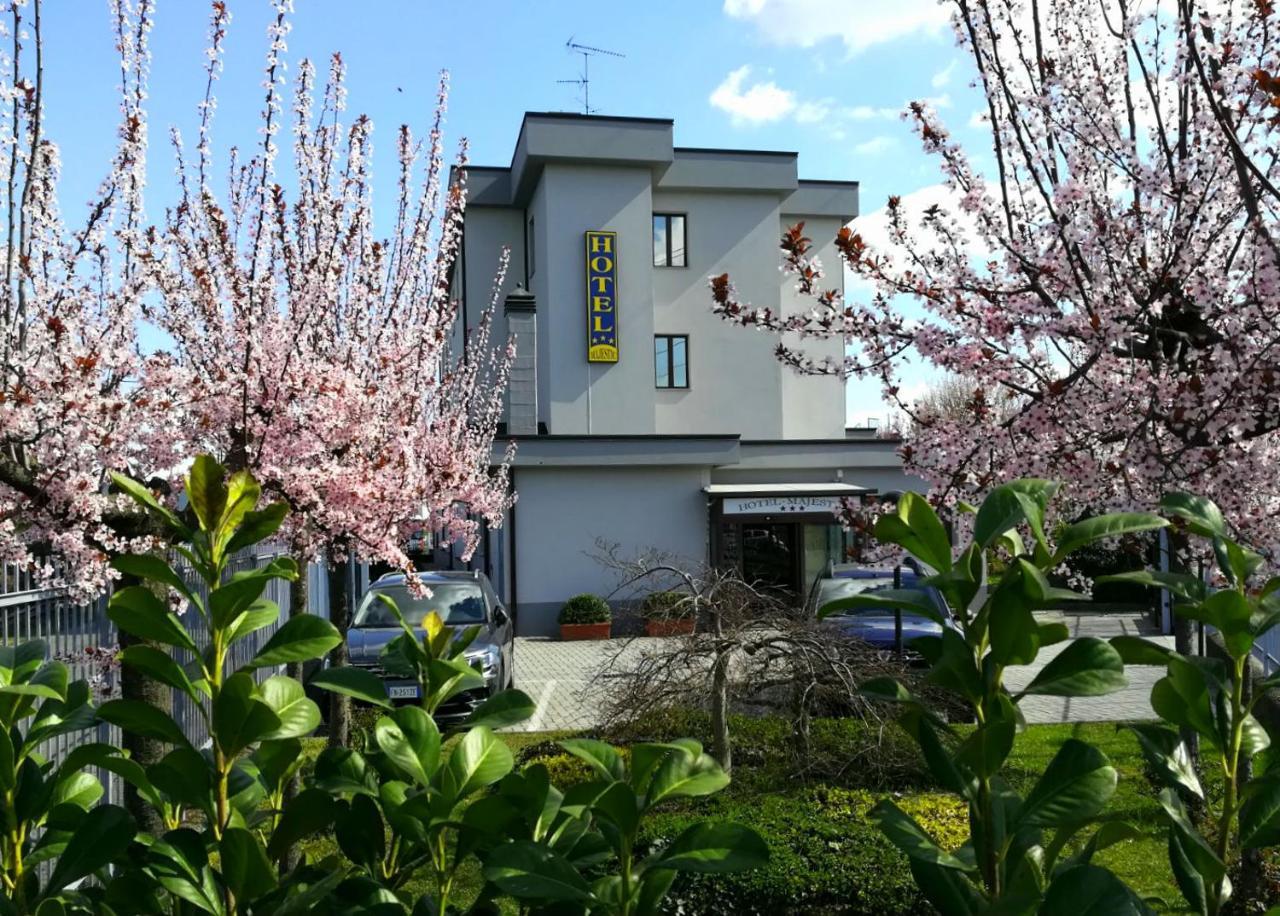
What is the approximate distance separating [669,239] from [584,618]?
12.1 metres

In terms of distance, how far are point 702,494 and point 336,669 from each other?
2186 centimetres

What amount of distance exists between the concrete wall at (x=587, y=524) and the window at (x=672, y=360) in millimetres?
5961

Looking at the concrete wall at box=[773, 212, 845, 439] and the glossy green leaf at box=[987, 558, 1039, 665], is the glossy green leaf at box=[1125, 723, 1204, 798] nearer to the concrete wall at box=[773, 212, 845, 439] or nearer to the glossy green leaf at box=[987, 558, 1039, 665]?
the glossy green leaf at box=[987, 558, 1039, 665]

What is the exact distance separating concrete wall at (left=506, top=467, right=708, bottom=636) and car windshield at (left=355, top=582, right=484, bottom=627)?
295 inches

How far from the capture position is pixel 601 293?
2678 centimetres

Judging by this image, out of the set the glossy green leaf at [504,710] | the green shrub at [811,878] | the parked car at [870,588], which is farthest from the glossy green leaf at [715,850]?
the parked car at [870,588]

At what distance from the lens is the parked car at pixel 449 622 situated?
1259 cm

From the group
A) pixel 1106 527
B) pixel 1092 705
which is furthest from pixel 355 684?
pixel 1092 705

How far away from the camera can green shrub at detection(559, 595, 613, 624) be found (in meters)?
21.9

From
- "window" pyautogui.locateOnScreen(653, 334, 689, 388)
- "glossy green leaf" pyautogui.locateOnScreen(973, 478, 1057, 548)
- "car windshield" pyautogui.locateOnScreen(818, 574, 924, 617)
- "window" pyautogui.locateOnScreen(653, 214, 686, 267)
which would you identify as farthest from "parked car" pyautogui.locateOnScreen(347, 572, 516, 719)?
"window" pyautogui.locateOnScreen(653, 214, 686, 267)

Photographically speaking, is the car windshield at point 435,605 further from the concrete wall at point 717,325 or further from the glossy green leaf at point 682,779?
the concrete wall at point 717,325

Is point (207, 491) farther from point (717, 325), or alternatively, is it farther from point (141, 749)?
point (717, 325)

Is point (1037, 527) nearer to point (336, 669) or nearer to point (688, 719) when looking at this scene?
point (336, 669)

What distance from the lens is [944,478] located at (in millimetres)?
6223
